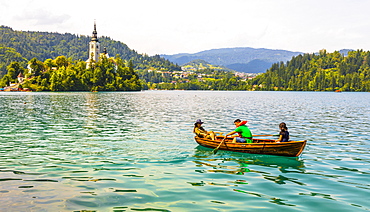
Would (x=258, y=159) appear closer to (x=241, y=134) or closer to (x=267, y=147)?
(x=267, y=147)

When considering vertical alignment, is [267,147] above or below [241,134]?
below

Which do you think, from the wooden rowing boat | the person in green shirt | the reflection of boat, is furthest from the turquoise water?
the person in green shirt

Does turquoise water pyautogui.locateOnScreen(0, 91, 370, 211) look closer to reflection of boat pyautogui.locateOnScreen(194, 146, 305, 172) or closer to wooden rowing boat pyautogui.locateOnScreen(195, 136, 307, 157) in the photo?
reflection of boat pyautogui.locateOnScreen(194, 146, 305, 172)

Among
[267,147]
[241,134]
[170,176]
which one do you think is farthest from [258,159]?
[170,176]

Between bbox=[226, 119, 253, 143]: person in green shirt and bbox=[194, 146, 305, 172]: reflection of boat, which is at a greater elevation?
bbox=[226, 119, 253, 143]: person in green shirt

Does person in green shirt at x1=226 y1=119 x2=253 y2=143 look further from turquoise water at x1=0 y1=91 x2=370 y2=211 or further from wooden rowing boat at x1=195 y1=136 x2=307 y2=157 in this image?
turquoise water at x1=0 y1=91 x2=370 y2=211

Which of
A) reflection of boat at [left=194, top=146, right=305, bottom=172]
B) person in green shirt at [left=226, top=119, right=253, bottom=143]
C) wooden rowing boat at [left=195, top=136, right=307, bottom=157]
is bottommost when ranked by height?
reflection of boat at [left=194, top=146, right=305, bottom=172]

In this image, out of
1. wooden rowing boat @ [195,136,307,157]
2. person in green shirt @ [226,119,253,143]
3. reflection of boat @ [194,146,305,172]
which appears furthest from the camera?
person in green shirt @ [226,119,253,143]

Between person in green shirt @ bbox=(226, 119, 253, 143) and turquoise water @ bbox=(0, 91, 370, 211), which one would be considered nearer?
turquoise water @ bbox=(0, 91, 370, 211)

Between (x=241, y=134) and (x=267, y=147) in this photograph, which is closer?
(x=267, y=147)

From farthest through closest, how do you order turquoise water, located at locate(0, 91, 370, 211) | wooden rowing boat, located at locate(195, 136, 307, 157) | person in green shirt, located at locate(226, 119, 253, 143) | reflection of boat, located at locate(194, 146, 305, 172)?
person in green shirt, located at locate(226, 119, 253, 143), wooden rowing boat, located at locate(195, 136, 307, 157), reflection of boat, located at locate(194, 146, 305, 172), turquoise water, located at locate(0, 91, 370, 211)

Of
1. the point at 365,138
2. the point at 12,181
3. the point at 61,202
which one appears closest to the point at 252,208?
the point at 61,202

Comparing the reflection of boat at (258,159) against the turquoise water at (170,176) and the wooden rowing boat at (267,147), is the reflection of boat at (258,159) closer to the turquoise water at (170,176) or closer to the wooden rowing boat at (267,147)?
the turquoise water at (170,176)

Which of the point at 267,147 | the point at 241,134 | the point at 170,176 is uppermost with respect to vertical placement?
the point at 241,134
